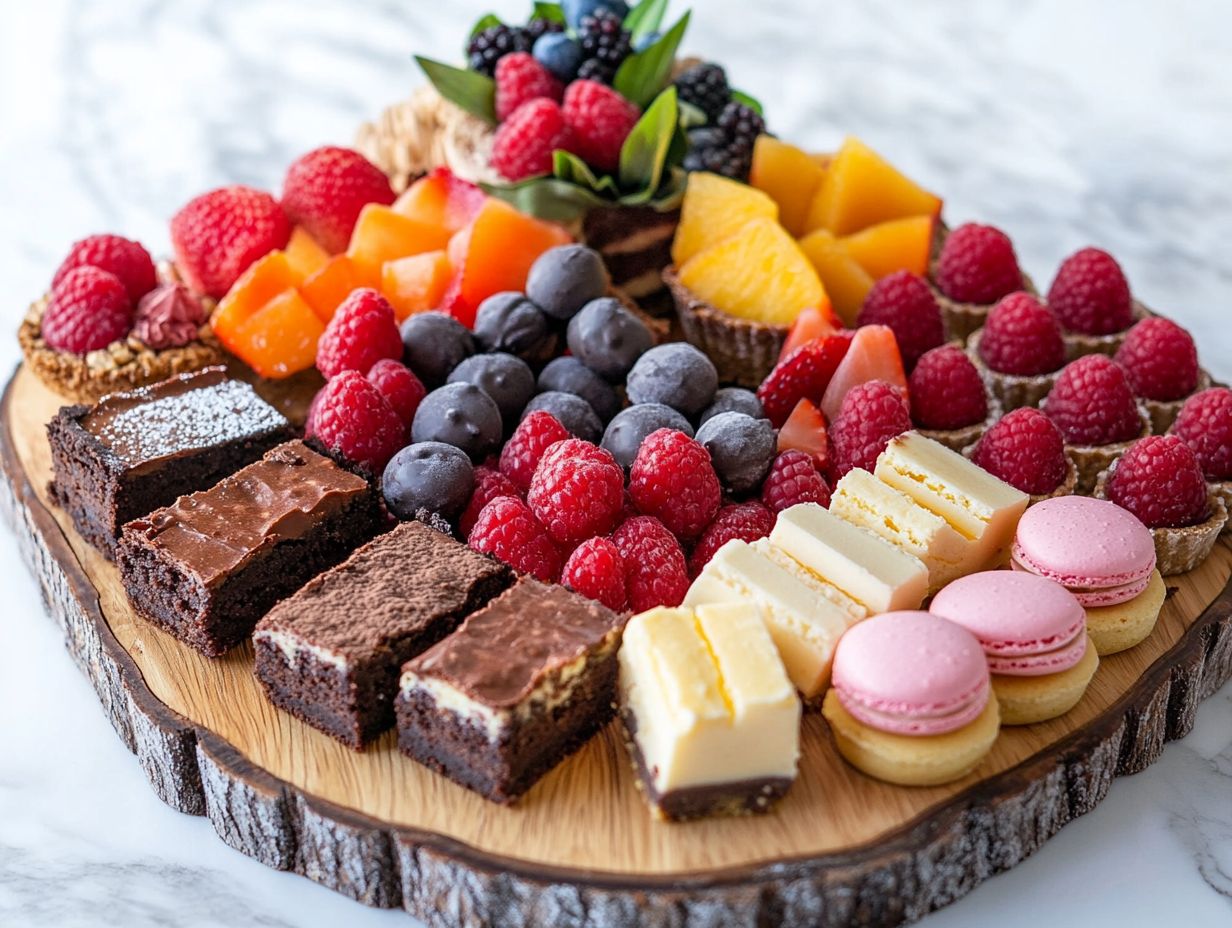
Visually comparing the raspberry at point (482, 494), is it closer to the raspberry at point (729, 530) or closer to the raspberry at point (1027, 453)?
the raspberry at point (729, 530)

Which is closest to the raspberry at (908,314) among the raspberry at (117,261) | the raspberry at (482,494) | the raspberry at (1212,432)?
the raspberry at (1212,432)

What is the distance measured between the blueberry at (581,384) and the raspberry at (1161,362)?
1356 millimetres

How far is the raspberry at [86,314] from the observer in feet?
12.2

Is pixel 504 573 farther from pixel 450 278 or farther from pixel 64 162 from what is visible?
pixel 64 162

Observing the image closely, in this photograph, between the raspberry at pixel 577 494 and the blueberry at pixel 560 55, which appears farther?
the blueberry at pixel 560 55

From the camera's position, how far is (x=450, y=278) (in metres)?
3.94

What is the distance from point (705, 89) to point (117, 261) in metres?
1.88

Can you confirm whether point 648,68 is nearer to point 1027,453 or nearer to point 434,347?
point 434,347

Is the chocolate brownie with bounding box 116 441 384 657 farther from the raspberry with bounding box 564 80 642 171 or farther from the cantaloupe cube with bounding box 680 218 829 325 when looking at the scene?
the raspberry with bounding box 564 80 642 171

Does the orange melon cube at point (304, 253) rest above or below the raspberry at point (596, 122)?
below

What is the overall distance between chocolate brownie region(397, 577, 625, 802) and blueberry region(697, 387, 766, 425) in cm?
84

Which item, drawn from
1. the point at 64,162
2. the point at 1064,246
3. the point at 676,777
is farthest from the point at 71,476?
the point at 1064,246

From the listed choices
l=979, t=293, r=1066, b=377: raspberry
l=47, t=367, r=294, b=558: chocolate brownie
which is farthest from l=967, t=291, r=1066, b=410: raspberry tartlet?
l=47, t=367, r=294, b=558: chocolate brownie

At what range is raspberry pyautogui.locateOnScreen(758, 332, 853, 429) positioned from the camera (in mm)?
3484
